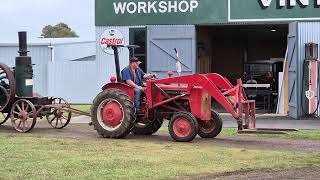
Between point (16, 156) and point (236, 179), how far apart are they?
3.93m

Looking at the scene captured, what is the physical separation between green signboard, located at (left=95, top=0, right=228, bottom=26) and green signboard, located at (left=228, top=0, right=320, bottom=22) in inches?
18.3

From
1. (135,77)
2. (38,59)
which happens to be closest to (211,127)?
(135,77)

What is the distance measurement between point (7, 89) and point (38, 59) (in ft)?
60.9

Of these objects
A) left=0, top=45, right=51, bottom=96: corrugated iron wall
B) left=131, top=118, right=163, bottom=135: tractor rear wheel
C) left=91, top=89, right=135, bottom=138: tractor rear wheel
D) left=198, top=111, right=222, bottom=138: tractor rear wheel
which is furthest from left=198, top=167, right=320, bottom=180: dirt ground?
left=0, top=45, right=51, bottom=96: corrugated iron wall

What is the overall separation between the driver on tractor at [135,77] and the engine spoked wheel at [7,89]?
311 centimetres

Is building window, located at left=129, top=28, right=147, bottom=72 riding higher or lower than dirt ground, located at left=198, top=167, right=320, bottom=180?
higher

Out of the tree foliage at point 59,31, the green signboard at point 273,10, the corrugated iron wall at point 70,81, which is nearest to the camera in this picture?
the green signboard at point 273,10

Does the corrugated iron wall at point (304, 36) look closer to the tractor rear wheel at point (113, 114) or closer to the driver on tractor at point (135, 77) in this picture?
the driver on tractor at point (135, 77)

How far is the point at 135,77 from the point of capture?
1395 cm

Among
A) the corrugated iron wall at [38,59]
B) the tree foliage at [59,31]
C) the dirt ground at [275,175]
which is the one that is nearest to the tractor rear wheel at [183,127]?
the dirt ground at [275,175]

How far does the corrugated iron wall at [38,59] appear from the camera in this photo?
107 feet

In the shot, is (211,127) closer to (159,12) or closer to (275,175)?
(275,175)

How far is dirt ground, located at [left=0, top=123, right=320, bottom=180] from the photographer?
8953mm

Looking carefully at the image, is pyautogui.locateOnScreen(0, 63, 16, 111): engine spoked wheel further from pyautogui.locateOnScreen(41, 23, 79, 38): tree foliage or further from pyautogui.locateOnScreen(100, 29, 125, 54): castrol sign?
pyautogui.locateOnScreen(41, 23, 79, 38): tree foliage
